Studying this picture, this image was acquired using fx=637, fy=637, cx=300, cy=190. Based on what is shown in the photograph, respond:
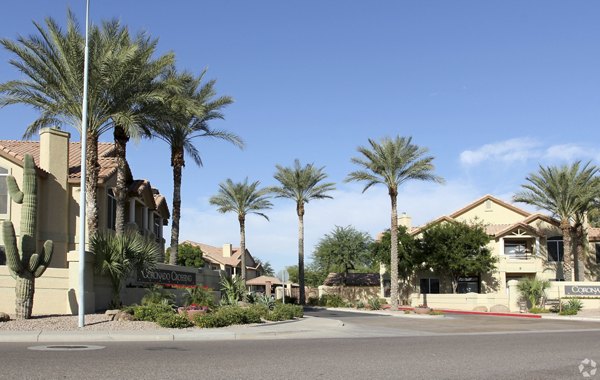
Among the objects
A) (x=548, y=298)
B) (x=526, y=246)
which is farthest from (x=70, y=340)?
(x=526, y=246)

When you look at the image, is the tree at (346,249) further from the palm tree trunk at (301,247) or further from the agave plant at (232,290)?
the agave plant at (232,290)

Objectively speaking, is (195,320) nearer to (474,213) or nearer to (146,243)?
(146,243)

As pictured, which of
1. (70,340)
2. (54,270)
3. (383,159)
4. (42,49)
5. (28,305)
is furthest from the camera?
(383,159)

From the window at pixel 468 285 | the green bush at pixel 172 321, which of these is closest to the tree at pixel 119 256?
the green bush at pixel 172 321

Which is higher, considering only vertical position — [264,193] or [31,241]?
[264,193]

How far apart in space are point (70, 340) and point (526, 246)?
45.7 meters

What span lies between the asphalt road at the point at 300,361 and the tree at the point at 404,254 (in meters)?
36.0

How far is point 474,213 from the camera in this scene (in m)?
57.6

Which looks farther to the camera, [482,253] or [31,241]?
[482,253]

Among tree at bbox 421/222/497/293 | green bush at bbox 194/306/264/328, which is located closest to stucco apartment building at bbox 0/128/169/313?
green bush at bbox 194/306/264/328

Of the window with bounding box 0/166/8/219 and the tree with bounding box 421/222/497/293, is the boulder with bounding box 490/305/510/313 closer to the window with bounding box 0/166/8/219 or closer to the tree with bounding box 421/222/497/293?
the tree with bounding box 421/222/497/293

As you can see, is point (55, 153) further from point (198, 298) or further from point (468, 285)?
point (468, 285)

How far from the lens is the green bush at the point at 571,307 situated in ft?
126

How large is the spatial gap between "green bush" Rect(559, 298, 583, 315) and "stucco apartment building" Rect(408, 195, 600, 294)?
11.6m
